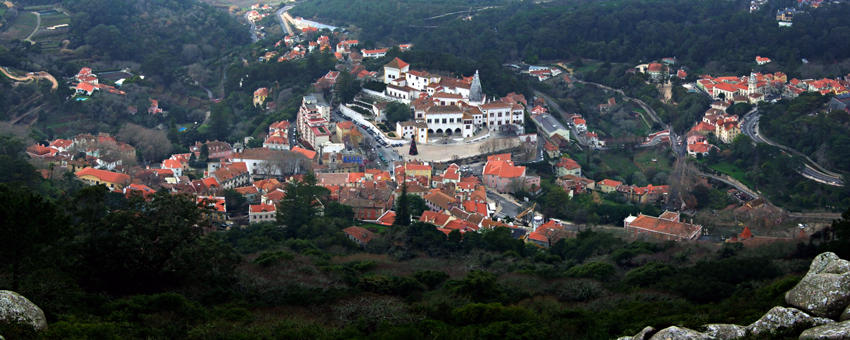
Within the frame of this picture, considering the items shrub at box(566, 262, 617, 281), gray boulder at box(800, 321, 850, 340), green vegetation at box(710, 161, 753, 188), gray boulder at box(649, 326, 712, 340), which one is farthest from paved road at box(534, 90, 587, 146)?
gray boulder at box(800, 321, 850, 340)

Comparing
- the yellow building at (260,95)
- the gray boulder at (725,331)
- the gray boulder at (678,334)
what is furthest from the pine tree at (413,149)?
the gray boulder at (678,334)

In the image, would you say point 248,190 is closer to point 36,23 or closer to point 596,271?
point 596,271

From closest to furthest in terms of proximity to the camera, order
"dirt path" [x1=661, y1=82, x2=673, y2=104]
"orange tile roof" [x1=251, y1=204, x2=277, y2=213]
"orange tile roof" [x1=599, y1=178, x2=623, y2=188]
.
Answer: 1. "orange tile roof" [x1=251, y1=204, x2=277, y2=213]
2. "orange tile roof" [x1=599, y1=178, x2=623, y2=188]
3. "dirt path" [x1=661, y1=82, x2=673, y2=104]

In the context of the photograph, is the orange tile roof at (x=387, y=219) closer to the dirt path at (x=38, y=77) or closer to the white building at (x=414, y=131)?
the white building at (x=414, y=131)

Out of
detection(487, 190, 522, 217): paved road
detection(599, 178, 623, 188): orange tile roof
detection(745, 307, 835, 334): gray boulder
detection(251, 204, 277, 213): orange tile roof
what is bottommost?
detection(599, 178, 623, 188): orange tile roof

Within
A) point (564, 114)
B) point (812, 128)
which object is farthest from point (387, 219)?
point (812, 128)

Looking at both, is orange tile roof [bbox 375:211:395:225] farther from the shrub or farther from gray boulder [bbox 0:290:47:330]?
gray boulder [bbox 0:290:47:330]

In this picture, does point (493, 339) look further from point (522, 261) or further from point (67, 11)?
point (67, 11)
